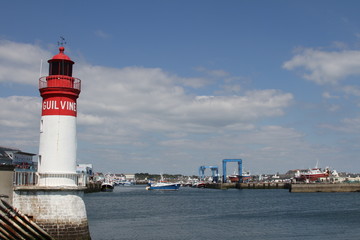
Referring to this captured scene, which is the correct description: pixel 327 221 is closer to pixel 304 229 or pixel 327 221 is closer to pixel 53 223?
pixel 304 229

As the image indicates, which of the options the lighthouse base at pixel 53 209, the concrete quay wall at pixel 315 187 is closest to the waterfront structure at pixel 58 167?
the lighthouse base at pixel 53 209

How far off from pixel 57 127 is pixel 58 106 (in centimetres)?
117

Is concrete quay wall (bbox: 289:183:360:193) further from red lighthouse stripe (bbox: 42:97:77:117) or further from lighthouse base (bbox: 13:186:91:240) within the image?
red lighthouse stripe (bbox: 42:97:77:117)

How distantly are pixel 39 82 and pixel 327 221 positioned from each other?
130 ft

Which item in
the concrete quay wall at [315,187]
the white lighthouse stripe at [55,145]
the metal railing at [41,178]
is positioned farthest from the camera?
the concrete quay wall at [315,187]

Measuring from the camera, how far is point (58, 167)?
2372cm

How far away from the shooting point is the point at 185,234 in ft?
123

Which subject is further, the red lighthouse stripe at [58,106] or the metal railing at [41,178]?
the red lighthouse stripe at [58,106]

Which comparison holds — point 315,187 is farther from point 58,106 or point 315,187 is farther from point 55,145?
point 58,106

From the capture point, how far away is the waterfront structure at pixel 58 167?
22875 millimetres

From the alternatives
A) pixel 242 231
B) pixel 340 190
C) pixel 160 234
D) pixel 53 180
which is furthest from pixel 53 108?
pixel 340 190

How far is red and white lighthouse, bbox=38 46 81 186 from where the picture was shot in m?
23.7

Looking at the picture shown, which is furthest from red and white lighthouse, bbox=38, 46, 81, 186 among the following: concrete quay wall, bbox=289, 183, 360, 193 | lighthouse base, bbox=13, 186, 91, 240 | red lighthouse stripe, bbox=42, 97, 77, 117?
concrete quay wall, bbox=289, 183, 360, 193

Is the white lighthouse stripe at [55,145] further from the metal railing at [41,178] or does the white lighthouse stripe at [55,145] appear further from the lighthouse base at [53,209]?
the lighthouse base at [53,209]
